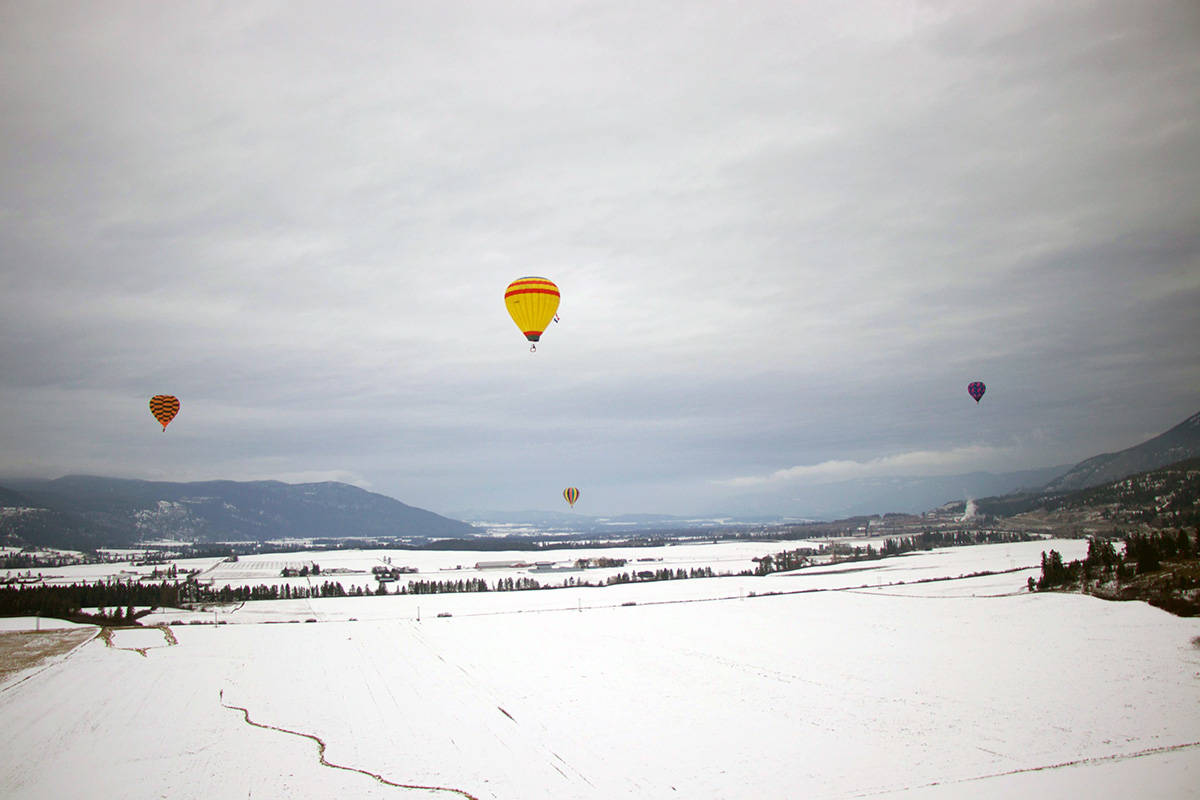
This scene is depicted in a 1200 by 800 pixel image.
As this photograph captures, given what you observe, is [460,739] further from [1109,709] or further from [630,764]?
[1109,709]

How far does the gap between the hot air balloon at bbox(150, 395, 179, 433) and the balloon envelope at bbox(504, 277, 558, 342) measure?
153 feet

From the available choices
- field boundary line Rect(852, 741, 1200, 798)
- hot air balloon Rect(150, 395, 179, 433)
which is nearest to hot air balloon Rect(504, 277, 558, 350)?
field boundary line Rect(852, 741, 1200, 798)

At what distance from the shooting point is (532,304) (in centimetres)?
4584

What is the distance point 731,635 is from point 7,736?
4126 cm

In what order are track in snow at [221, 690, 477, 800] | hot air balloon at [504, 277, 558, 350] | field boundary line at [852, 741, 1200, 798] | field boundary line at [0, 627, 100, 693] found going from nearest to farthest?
1. field boundary line at [852, 741, 1200, 798]
2. track in snow at [221, 690, 477, 800]
3. field boundary line at [0, 627, 100, 693]
4. hot air balloon at [504, 277, 558, 350]

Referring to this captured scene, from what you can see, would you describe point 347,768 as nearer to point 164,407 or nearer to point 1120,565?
point 164,407

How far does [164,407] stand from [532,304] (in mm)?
49908

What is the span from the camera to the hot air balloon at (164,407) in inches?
2803

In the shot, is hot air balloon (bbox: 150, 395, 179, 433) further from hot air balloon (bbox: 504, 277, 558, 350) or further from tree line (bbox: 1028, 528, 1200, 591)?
tree line (bbox: 1028, 528, 1200, 591)

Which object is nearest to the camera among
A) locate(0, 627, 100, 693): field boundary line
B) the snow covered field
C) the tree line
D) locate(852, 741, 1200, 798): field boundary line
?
locate(852, 741, 1200, 798): field boundary line

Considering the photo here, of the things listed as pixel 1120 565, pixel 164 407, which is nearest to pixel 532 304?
pixel 164 407

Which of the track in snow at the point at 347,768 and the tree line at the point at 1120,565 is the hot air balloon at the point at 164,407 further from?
the tree line at the point at 1120,565

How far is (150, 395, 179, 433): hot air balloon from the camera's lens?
71.2 meters

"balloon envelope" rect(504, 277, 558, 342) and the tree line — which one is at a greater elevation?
"balloon envelope" rect(504, 277, 558, 342)
